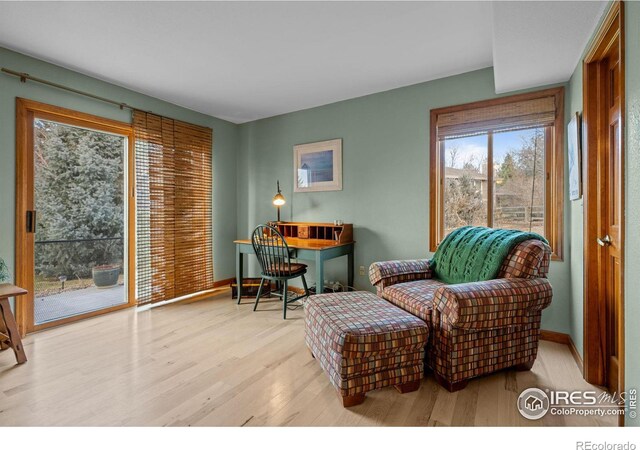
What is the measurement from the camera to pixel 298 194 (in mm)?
4066

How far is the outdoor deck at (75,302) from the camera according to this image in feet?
9.40

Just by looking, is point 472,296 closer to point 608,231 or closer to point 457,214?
point 608,231

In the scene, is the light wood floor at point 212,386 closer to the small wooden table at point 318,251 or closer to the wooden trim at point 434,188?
the small wooden table at point 318,251

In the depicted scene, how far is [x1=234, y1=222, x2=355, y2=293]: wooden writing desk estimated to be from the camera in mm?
3166

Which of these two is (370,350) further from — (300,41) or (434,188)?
(300,41)

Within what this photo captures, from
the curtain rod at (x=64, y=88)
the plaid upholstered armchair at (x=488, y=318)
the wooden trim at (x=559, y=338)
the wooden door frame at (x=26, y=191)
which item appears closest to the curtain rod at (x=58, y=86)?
the curtain rod at (x=64, y=88)

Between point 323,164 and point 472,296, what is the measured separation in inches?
98.1

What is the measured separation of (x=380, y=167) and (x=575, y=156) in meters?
1.67

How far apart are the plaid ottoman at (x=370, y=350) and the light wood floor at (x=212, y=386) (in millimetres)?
107

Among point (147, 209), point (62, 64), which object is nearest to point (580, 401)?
point (147, 209)

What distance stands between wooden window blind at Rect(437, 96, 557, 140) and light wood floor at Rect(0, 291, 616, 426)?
180 centimetres

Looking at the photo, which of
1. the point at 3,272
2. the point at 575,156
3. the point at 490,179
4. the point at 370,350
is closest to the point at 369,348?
the point at 370,350

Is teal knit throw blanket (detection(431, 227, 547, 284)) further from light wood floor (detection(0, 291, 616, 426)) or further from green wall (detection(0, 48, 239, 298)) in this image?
green wall (detection(0, 48, 239, 298))

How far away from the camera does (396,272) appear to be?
2.52 m
